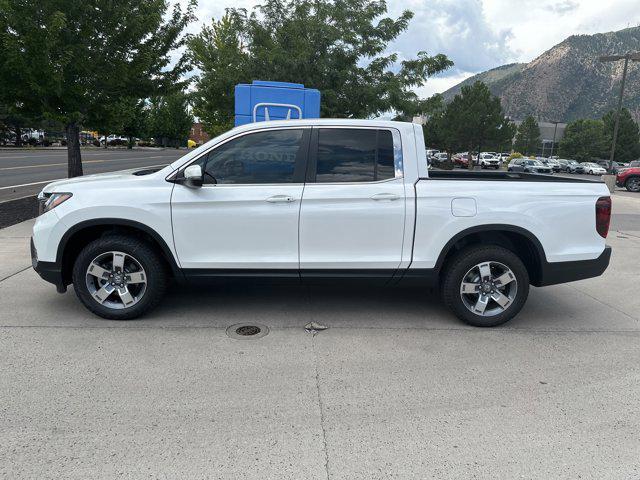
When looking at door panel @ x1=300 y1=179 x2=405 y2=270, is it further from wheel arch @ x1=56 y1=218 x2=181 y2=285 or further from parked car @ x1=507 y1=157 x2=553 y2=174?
parked car @ x1=507 y1=157 x2=553 y2=174

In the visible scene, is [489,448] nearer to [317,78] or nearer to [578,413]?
[578,413]

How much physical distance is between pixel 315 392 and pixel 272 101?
5.88m

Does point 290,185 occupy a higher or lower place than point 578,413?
higher

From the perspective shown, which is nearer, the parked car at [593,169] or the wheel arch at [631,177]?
the wheel arch at [631,177]

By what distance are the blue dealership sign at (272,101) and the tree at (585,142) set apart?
72.6 metres

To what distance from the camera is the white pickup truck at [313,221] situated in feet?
13.8

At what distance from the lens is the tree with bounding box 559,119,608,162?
68.6 meters

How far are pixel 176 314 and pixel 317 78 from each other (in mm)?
8526

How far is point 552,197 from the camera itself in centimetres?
429

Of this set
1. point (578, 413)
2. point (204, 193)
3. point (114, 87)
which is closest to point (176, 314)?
point (204, 193)

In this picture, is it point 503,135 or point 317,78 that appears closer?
point 317,78

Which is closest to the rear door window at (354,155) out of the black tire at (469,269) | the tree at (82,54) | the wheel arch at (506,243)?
the wheel arch at (506,243)

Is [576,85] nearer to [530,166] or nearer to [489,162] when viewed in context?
[489,162]

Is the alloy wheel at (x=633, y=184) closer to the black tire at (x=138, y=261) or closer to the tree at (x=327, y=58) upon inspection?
the tree at (x=327, y=58)
